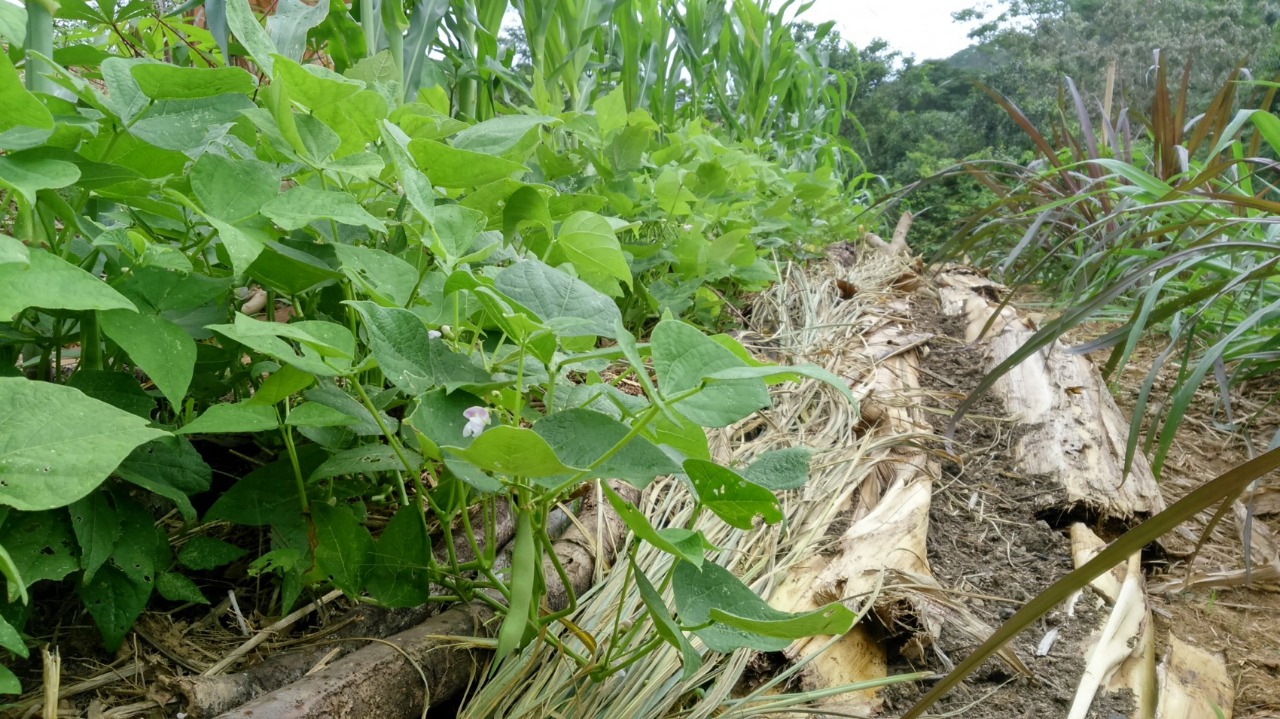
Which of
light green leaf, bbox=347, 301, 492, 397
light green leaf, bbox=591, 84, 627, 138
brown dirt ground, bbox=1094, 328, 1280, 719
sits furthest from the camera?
light green leaf, bbox=591, 84, 627, 138

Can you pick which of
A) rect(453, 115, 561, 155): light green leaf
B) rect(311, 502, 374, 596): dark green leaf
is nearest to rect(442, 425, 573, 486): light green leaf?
rect(311, 502, 374, 596): dark green leaf

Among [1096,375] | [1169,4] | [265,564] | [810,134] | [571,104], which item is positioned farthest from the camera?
[1169,4]

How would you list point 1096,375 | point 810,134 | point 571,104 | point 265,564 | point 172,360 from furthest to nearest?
point 810,134
point 571,104
point 1096,375
point 265,564
point 172,360

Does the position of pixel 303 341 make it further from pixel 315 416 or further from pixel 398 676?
pixel 398 676

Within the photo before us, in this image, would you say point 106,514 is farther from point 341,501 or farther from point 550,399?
point 550,399

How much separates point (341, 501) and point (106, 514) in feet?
0.58

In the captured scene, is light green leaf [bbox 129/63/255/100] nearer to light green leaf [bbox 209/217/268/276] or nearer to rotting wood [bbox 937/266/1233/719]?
light green leaf [bbox 209/217/268/276]

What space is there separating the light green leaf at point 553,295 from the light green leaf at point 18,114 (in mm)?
264

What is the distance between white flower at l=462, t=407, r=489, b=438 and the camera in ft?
1.59

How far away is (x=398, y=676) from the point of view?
56 centimetres

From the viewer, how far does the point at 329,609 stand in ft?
2.12

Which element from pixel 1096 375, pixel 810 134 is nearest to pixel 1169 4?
pixel 810 134

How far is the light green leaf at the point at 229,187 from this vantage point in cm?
50

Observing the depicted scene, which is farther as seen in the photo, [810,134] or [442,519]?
[810,134]
